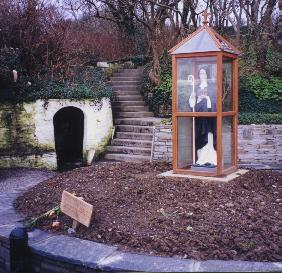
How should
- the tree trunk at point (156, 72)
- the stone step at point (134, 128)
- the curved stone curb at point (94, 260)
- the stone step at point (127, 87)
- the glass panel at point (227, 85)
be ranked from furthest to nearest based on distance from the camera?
the stone step at point (127, 87) → the tree trunk at point (156, 72) → the stone step at point (134, 128) → the glass panel at point (227, 85) → the curved stone curb at point (94, 260)

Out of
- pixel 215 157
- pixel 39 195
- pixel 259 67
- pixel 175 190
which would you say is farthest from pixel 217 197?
pixel 259 67

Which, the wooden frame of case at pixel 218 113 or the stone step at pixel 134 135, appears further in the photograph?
the stone step at pixel 134 135

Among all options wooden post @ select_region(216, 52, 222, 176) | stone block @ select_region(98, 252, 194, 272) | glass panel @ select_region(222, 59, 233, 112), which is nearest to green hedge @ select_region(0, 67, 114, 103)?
glass panel @ select_region(222, 59, 233, 112)

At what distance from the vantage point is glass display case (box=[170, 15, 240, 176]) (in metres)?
6.70

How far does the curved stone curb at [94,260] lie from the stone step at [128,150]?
5.86 metres

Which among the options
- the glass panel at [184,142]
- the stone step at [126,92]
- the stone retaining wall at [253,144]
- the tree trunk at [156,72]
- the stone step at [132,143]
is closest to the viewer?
the glass panel at [184,142]

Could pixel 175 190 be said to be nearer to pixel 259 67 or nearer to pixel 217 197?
pixel 217 197

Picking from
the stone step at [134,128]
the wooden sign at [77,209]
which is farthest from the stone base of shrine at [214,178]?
the stone step at [134,128]

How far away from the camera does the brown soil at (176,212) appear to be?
14.0 feet

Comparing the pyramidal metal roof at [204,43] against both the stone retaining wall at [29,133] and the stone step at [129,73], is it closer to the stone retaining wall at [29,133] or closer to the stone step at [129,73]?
the stone retaining wall at [29,133]

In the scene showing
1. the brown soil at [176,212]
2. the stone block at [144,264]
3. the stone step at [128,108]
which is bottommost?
the stone block at [144,264]

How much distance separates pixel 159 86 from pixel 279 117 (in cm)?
394

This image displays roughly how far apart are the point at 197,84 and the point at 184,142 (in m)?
1.04

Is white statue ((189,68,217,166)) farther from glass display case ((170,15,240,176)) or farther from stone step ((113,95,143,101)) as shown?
stone step ((113,95,143,101))
